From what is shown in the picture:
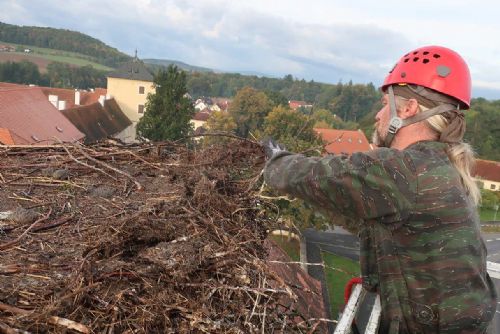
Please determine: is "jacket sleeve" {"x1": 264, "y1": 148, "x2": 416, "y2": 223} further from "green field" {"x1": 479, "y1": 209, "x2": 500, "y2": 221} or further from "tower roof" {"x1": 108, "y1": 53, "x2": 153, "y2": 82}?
"tower roof" {"x1": 108, "y1": 53, "x2": 153, "y2": 82}

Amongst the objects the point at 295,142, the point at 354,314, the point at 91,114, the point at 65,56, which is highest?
the point at 65,56

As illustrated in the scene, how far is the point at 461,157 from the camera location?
7.14 ft

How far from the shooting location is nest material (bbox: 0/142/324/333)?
226 centimetres

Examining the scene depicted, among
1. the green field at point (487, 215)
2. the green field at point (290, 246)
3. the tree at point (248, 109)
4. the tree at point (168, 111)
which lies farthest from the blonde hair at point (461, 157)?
Result: the green field at point (487, 215)

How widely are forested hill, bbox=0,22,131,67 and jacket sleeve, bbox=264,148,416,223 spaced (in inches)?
6245

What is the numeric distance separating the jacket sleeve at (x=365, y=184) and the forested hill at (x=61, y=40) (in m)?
159

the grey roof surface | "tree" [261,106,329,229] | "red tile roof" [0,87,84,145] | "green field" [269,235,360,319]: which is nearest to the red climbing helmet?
"red tile roof" [0,87,84,145]

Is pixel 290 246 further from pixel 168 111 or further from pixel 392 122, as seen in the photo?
pixel 392 122

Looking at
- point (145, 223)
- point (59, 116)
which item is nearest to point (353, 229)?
point (145, 223)

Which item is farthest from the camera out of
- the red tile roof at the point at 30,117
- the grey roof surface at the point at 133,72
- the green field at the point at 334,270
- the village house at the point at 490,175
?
the grey roof surface at the point at 133,72

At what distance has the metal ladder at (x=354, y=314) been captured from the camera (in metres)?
2.32

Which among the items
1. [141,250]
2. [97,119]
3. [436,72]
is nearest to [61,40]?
[97,119]

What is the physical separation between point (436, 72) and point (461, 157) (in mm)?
475

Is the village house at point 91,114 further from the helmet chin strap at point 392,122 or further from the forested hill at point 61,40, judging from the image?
the forested hill at point 61,40
